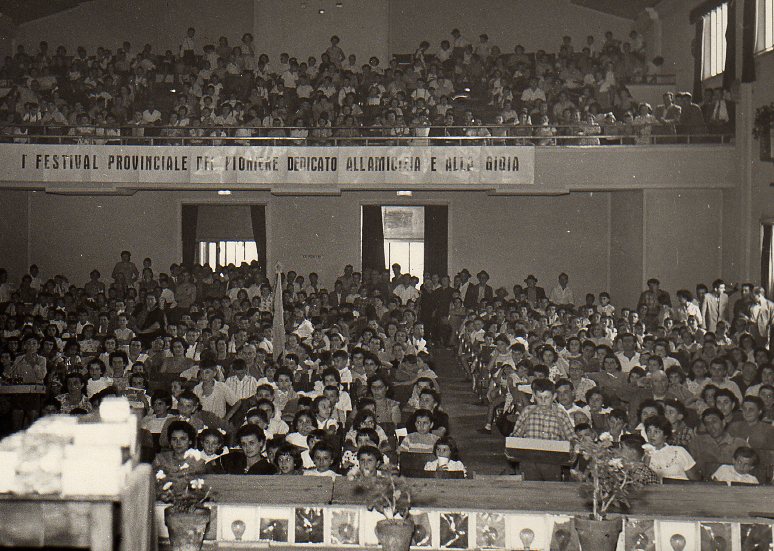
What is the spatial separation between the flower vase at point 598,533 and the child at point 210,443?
3597 mm

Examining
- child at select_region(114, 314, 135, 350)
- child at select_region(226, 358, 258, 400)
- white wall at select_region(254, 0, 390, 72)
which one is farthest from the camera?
white wall at select_region(254, 0, 390, 72)

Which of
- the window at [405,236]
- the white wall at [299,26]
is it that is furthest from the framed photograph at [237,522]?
the white wall at [299,26]

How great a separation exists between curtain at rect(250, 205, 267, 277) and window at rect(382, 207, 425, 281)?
2.60 m

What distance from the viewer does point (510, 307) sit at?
55.3ft

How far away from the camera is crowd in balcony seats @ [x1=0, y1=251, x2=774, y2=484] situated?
8672 millimetres

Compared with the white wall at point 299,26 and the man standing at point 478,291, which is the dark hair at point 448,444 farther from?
the white wall at point 299,26

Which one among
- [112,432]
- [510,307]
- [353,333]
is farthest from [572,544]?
[510,307]

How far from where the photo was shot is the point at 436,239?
22.9 metres

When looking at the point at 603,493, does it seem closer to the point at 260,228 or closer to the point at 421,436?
the point at 421,436

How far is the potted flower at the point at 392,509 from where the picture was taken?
589cm

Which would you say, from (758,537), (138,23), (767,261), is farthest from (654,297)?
(138,23)

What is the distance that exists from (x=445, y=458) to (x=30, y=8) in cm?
1885

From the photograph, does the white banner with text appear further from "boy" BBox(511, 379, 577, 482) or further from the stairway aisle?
"boy" BBox(511, 379, 577, 482)

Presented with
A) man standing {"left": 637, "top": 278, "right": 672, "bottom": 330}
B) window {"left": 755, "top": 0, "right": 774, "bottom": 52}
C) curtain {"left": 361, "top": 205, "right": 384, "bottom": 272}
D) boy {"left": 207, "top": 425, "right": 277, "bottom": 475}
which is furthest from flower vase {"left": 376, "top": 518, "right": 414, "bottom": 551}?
curtain {"left": 361, "top": 205, "right": 384, "bottom": 272}
